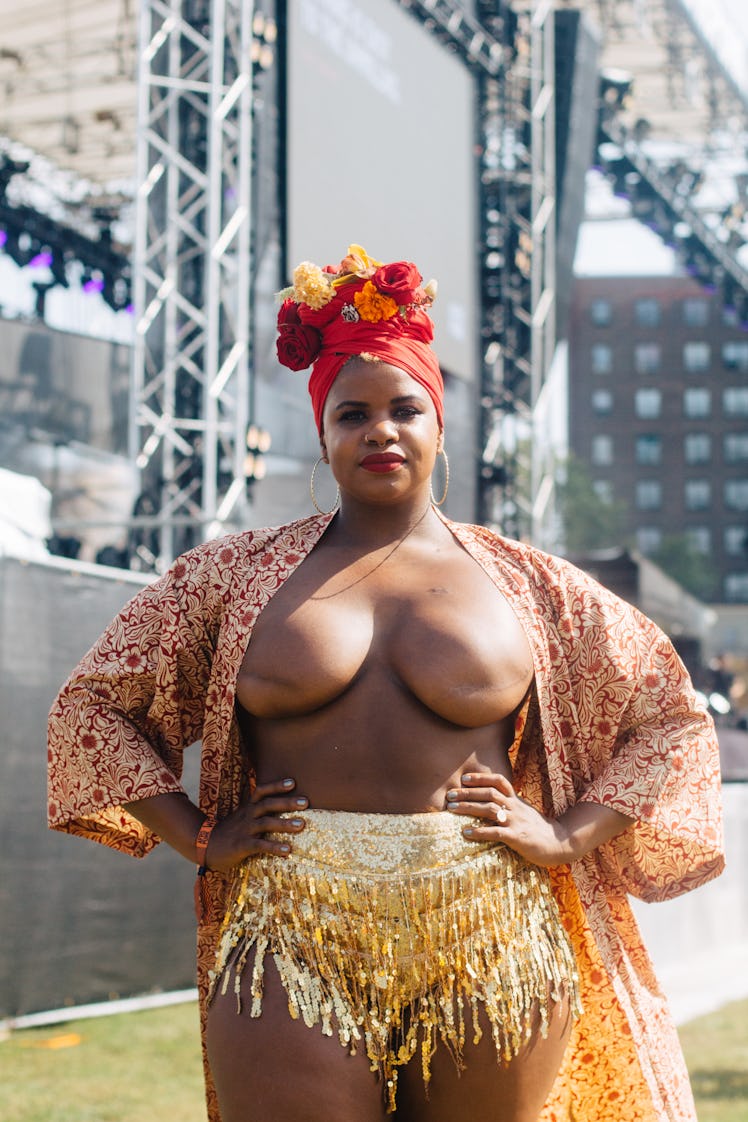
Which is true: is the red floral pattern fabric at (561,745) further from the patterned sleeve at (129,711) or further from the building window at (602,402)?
the building window at (602,402)

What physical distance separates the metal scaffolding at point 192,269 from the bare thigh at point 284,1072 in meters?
5.72

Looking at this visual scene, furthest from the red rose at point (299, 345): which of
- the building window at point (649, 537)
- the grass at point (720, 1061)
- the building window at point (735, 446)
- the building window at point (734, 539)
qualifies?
the building window at point (735, 446)

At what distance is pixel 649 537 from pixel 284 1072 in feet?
212

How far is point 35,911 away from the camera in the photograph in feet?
16.1

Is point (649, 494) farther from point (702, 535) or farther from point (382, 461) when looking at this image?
point (382, 461)

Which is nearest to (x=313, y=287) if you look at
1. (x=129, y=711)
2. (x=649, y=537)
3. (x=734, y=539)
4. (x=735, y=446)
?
(x=129, y=711)

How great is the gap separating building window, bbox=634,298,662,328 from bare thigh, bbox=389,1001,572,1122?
2633 inches

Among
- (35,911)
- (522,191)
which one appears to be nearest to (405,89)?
(522,191)

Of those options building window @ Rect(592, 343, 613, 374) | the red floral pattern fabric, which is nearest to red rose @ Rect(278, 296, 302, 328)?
the red floral pattern fabric

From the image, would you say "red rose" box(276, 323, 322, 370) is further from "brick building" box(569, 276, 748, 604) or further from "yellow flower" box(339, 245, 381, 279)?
"brick building" box(569, 276, 748, 604)

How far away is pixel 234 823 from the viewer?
7.30ft

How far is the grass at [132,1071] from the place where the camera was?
4.05 metres

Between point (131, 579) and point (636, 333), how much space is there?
63459mm

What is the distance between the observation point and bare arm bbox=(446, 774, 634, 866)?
7.13 ft
